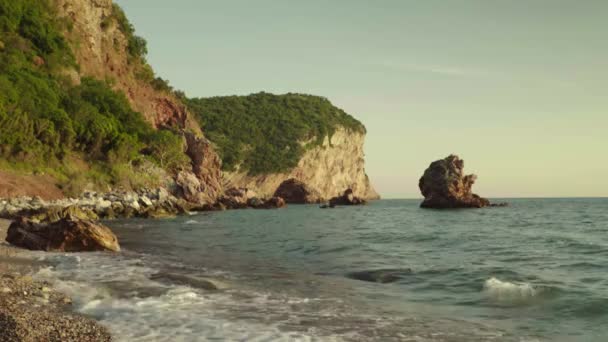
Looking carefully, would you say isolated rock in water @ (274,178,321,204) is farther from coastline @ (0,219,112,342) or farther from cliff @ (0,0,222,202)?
coastline @ (0,219,112,342)

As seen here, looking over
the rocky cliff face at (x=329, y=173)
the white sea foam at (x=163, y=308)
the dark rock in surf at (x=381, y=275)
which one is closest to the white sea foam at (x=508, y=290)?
the dark rock in surf at (x=381, y=275)

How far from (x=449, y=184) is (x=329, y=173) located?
87509 millimetres

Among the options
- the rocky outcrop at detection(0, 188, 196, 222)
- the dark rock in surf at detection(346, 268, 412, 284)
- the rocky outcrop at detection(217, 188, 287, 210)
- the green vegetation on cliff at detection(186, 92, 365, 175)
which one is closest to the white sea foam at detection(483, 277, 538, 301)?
the dark rock in surf at detection(346, 268, 412, 284)

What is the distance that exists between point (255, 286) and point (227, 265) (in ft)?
15.4

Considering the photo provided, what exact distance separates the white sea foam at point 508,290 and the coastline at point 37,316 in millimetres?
9948

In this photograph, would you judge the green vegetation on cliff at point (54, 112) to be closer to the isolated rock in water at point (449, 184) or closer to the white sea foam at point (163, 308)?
the white sea foam at point (163, 308)

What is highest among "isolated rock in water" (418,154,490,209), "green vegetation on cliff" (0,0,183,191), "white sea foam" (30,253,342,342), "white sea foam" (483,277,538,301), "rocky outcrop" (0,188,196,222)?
"green vegetation on cliff" (0,0,183,191)

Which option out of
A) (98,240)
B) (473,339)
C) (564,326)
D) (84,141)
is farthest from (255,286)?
(84,141)

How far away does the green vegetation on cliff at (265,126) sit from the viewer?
477ft

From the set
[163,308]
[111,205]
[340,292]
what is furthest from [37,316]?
[111,205]

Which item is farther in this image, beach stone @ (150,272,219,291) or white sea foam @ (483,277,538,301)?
beach stone @ (150,272,219,291)

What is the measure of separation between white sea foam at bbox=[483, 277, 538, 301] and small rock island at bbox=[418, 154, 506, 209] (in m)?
63.9

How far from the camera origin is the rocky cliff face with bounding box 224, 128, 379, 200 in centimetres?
14188

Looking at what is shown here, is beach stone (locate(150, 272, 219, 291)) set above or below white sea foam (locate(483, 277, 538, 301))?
below
